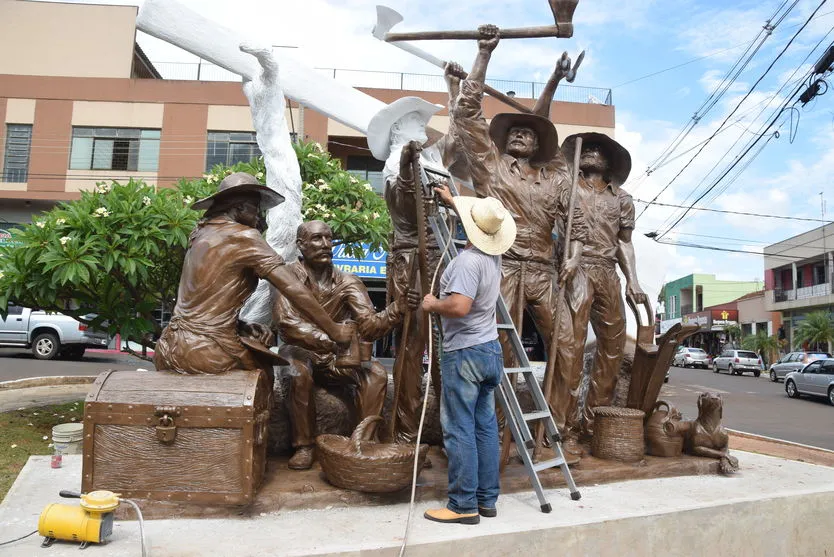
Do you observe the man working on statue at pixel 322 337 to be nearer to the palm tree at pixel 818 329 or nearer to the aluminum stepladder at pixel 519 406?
the aluminum stepladder at pixel 519 406

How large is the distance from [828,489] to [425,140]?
13.8ft

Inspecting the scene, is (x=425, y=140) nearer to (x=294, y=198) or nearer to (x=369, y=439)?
(x=294, y=198)

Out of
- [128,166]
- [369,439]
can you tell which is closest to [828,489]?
[369,439]

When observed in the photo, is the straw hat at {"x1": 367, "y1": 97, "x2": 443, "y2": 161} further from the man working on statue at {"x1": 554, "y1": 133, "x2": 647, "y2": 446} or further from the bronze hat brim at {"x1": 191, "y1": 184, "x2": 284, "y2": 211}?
the bronze hat brim at {"x1": 191, "y1": 184, "x2": 284, "y2": 211}

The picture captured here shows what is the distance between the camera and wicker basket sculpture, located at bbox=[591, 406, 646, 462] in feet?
14.6

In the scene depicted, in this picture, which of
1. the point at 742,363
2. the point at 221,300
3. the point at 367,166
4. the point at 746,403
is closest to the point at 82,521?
the point at 221,300

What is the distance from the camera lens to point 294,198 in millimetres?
6043

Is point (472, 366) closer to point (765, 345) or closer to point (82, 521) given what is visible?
point (82, 521)

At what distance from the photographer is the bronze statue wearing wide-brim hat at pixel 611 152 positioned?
206 inches

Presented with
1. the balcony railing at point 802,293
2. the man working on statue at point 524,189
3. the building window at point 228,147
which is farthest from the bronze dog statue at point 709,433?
the balcony railing at point 802,293

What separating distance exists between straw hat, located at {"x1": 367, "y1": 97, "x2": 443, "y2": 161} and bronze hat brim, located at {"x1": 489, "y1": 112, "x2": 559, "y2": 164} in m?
0.87

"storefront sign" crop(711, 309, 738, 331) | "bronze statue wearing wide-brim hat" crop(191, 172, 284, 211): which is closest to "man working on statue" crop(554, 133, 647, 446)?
"bronze statue wearing wide-brim hat" crop(191, 172, 284, 211)

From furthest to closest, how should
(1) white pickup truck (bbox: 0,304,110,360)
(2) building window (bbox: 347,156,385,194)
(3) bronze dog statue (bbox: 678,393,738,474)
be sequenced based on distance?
(2) building window (bbox: 347,156,385,194) → (1) white pickup truck (bbox: 0,304,110,360) → (3) bronze dog statue (bbox: 678,393,738,474)

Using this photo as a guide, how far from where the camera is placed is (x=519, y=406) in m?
3.81
